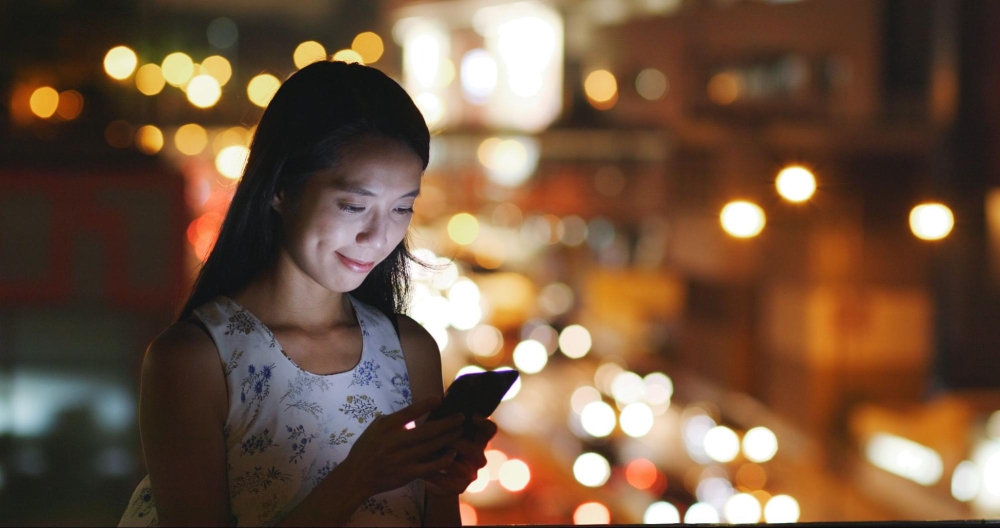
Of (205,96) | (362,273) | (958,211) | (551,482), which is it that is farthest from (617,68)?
(362,273)

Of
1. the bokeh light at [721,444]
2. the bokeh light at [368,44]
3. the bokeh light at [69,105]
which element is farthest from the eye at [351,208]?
the bokeh light at [721,444]

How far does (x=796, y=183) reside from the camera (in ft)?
13.6

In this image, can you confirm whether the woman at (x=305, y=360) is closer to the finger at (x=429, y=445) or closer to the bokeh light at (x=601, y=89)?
the finger at (x=429, y=445)

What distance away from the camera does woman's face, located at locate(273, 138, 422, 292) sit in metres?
1.14

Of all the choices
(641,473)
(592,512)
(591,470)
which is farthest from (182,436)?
(591,470)

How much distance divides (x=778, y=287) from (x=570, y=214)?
25.8ft

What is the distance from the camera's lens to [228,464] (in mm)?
1097

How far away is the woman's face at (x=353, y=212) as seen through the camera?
3.73 ft

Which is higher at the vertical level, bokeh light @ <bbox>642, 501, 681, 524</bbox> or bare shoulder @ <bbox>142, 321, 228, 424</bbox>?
bare shoulder @ <bbox>142, 321, 228, 424</bbox>

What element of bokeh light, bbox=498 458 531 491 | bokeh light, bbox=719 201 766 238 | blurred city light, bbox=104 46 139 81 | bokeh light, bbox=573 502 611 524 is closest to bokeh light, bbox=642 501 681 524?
bokeh light, bbox=573 502 611 524

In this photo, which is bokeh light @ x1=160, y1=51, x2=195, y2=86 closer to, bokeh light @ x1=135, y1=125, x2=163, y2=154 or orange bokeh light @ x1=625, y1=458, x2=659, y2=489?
bokeh light @ x1=135, y1=125, x2=163, y2=154

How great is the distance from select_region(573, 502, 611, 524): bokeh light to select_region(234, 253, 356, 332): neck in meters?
10.5

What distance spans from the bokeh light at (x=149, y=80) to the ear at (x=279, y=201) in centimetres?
510

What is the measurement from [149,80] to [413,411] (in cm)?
547
